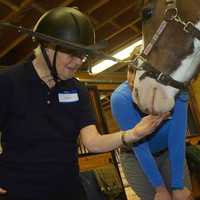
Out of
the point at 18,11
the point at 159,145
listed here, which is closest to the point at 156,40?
the point at 159,145

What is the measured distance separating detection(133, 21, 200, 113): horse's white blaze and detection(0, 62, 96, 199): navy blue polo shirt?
0.32 metres

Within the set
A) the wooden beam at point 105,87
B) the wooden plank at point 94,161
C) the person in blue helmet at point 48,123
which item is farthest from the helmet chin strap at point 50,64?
the wooden beam at point 105,87

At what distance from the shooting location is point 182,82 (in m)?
1.42

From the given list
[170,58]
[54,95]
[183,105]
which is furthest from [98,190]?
[170,58]

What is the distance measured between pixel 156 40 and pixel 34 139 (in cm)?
58

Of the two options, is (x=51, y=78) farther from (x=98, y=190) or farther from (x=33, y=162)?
(x=98, y=190)

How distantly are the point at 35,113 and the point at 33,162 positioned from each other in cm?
18

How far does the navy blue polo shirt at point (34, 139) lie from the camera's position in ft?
4.86

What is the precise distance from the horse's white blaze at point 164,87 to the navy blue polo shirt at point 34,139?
1.06 feet

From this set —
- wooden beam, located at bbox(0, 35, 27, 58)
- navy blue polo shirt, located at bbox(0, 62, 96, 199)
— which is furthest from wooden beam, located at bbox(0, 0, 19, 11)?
navy blue polo shirt, located at bbox(0, 62, 96, 199)

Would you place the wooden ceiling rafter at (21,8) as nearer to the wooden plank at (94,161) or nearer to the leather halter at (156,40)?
the wooden plank at (94,161)

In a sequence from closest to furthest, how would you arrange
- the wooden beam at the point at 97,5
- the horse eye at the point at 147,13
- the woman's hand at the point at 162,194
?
the horse eye at the point at 147,13, the woman's hand at the point at 162,194, the wooden beam at the point at 97,5

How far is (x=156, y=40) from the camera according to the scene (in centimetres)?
150

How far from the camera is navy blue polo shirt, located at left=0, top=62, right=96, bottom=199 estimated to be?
4.86 feet
